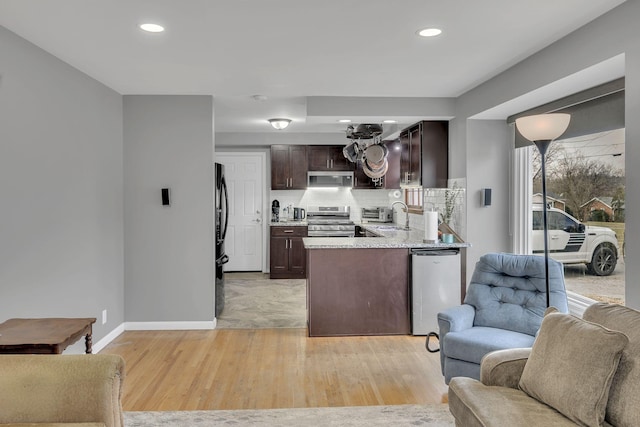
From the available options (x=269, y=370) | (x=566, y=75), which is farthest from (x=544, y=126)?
(x=269, y=370)

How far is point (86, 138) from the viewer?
407cm

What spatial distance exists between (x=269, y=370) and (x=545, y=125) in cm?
270

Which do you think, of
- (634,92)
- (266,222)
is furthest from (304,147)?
(634,92)

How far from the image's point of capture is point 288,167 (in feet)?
26.8

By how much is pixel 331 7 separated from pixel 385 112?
254 centimetres

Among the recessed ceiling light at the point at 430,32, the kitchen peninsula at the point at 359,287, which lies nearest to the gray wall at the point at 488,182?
the kitchen peninsula at the point at 359,287

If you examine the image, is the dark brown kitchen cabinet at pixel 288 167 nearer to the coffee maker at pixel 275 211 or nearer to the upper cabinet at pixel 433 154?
the coffee maker at pixel 275 211

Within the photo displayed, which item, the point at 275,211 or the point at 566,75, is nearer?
the point at 566,75

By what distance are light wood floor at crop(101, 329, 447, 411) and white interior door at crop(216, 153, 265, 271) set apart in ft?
11.7

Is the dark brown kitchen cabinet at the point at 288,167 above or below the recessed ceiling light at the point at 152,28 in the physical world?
below

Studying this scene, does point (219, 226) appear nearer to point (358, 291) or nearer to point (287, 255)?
point (358, 291)

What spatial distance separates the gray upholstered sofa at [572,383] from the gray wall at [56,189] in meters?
2.82

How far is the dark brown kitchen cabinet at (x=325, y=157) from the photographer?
813cm

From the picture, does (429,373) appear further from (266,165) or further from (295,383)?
(266,165)
